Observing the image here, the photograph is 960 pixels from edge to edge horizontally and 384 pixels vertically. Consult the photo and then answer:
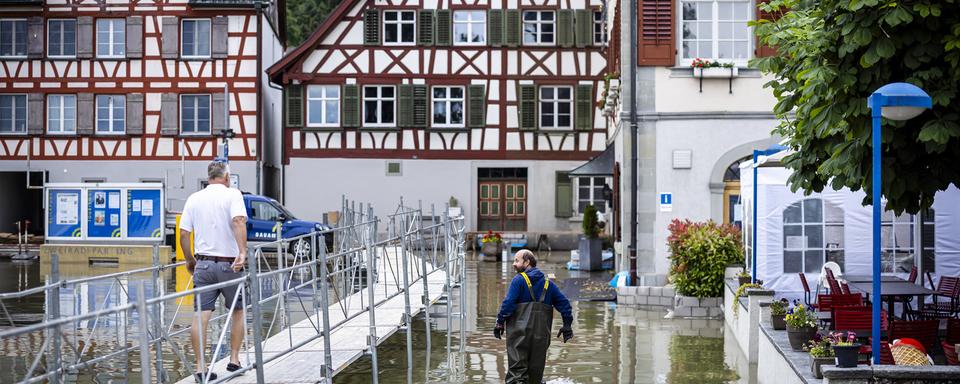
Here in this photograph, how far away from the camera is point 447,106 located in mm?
34781

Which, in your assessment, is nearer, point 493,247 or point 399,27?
point 493,247

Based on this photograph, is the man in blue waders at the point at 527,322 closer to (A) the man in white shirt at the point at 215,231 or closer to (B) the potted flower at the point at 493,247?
(A) the man in white shirt at the point at 215,231

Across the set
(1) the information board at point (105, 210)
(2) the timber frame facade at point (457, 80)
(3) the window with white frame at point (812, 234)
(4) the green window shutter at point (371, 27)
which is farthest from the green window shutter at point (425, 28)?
(3) the window with white frame at point (812, 234)

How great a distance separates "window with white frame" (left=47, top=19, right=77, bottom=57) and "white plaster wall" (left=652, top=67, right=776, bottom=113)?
73.1 ft

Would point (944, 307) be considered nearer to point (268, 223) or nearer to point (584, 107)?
point (268, 223)

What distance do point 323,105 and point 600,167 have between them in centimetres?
1191

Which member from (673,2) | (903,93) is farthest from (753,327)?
(673,2)

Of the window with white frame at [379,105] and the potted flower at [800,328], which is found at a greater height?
the window with white frame at [379,105]

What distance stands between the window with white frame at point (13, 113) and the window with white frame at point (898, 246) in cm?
2780

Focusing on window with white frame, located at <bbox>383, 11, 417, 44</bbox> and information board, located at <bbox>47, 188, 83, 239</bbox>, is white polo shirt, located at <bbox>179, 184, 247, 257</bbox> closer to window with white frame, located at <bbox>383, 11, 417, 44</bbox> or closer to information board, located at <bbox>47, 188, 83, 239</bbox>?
information board, located at <bbox>47, 188, 83, 239</bbox>

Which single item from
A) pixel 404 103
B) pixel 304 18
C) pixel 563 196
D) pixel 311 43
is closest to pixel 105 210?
pixel 311 43

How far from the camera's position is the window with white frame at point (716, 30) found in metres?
19.2

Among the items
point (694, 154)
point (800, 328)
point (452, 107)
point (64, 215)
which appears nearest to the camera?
point (800, 328)

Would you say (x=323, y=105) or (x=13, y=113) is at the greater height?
(x=323, y=105)
